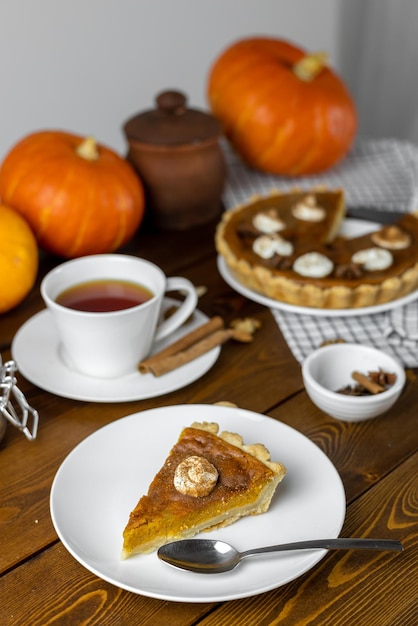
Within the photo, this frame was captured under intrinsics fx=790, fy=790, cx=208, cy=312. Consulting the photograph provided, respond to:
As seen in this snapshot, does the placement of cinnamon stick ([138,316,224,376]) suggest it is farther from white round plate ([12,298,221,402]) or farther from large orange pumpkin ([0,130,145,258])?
large orange pumpkin ([0,130,145,258])

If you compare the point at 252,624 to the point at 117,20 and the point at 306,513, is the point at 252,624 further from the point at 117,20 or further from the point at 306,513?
the point at 117,20

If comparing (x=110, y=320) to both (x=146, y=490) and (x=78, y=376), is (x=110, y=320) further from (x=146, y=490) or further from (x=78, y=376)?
(x=146, y=490)

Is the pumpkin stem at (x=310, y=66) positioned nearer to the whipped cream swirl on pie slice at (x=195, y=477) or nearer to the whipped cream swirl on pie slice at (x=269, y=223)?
the whipped cream swirl on pie slice at (x=269, y=223)

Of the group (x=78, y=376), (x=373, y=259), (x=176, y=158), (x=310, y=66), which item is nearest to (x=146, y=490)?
(x=78, y=376)

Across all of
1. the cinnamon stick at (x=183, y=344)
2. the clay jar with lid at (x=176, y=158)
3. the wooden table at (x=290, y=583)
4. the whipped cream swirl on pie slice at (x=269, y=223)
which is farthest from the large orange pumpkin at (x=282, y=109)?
the cinnamon stick at (x=183, y=344)

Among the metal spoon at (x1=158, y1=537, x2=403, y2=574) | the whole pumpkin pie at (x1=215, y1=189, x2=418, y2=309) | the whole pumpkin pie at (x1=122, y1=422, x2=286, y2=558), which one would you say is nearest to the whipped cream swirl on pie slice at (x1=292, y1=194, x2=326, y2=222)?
the whole pumpkin pie at (x1=215, y1=189, x2=418, y2=309)

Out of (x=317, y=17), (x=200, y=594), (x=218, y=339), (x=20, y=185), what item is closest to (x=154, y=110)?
(x=20, y=185)
